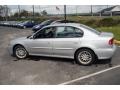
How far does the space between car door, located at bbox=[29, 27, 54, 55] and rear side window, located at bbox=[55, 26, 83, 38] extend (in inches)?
11.3

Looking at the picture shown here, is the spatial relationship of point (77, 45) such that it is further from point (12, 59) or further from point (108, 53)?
point (12, 59)

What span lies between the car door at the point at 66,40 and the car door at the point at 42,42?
23 cm

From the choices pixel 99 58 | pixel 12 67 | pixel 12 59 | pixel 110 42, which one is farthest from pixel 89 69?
pixel 12 59

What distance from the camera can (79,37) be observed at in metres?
9.16

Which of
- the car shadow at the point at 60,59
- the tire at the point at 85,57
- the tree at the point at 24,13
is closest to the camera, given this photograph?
the tire at the point at 85,57

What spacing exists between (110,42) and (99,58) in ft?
2.32

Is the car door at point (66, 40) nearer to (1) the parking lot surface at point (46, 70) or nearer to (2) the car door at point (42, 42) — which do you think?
(2) the car door at point (42, 42)

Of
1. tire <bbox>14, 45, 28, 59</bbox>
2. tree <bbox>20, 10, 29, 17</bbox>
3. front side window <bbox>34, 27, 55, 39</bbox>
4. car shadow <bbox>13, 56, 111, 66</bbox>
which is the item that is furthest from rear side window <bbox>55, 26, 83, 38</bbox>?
tree <bbox>20, 10, 29, 17</bbox>

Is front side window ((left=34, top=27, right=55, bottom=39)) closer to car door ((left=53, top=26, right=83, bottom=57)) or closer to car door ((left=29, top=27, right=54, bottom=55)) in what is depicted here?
car door ((left=29, top=27, right=54, bottom=55))

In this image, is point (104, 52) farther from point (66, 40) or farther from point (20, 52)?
point (20, 52)

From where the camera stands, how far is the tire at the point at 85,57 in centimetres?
900

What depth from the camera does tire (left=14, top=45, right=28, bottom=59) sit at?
1029cm

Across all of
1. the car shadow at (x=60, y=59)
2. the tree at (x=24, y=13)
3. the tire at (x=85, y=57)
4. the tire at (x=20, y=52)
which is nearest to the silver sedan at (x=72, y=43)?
the tire at (x=85, y=57)
